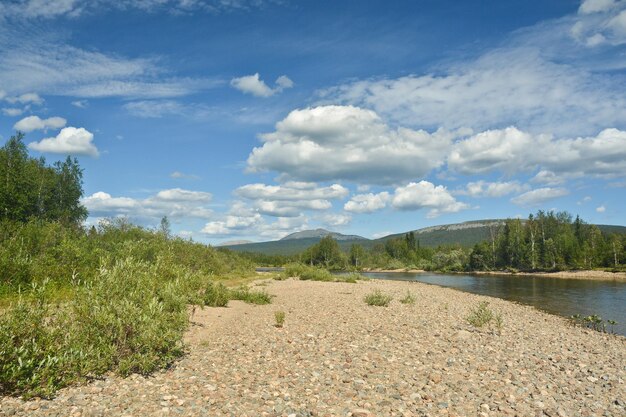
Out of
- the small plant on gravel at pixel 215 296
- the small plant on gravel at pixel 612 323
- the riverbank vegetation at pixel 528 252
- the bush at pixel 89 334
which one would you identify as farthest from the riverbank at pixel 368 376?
the riverbank vegetation at pixel 528 252

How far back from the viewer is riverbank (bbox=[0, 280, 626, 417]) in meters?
9.61

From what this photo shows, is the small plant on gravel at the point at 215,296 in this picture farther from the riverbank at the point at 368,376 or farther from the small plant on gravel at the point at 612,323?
the small plant on gravel at the point at 612,323

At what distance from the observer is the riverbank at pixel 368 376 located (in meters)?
9.61

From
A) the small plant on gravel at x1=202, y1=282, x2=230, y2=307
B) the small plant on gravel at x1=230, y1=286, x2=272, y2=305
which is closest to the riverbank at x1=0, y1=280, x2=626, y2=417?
the small plant on gravel at x1=202, y1=282, x2=230, y2=307

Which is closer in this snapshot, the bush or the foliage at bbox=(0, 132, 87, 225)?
the bush

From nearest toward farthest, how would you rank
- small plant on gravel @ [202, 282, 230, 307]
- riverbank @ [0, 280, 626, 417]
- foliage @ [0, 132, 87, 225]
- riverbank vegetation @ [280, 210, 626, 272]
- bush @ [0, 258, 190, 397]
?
bush @ [0, 258, 190, 397], riverbank @ [0, 280, 626, 417], small plant on gravel @ [202, 282, 230, 307], foliage @ [0, 132, 87, 225], riverbank vegetation @ [280, 210, 626, 272]

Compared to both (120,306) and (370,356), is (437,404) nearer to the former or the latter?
(370,356)

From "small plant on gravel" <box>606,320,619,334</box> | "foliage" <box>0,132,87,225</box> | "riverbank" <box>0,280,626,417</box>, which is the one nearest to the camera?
"riverbank" <box>0,280,626,417</box>

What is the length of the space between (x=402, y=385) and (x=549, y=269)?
109 metres

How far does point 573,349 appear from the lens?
17578 millimetres

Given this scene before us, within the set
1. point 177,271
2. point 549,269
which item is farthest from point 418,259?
point 177,271

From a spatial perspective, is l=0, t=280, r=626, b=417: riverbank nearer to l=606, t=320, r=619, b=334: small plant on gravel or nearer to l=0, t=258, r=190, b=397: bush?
l=0, t=258, r=190, b=397: bush

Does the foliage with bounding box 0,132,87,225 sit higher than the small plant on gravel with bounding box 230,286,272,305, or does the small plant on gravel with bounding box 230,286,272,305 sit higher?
the foliage with bounding box 0,132,87,225

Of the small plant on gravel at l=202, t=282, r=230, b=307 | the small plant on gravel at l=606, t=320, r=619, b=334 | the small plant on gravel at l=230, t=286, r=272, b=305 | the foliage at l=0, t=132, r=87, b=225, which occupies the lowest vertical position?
the small plant on gravel at l=606, t=320, r=619, b=334
